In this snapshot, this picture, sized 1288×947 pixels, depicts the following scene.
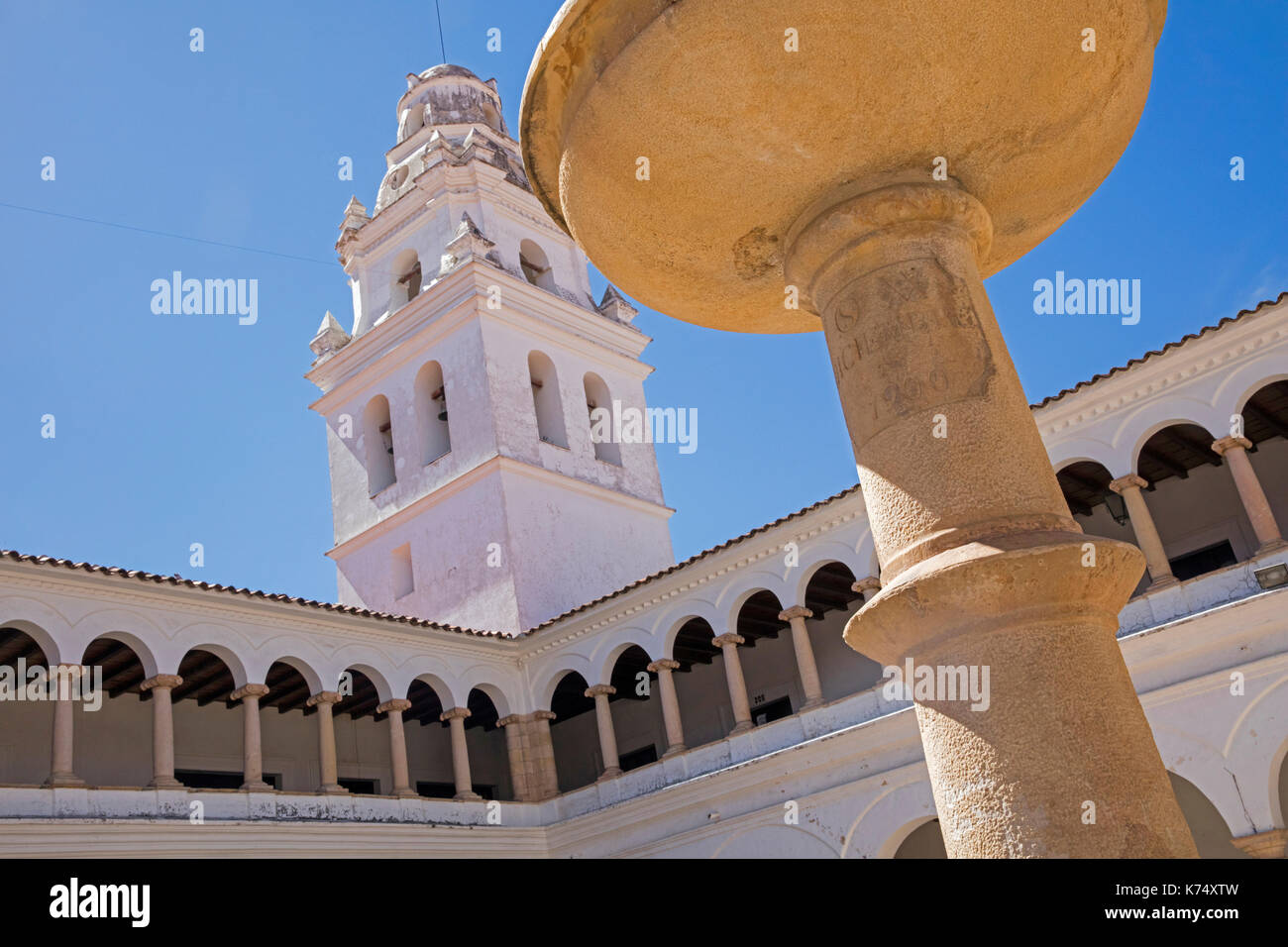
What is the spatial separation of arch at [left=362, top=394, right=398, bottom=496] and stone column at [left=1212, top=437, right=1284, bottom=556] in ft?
44.5

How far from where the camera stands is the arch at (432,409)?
20492 mm

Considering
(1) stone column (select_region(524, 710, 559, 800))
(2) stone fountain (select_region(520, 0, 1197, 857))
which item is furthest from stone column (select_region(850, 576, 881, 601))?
(2) stone fountain (select_region(520, 0, 1197, 857))

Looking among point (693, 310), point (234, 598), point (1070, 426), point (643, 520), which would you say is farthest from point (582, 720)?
point (693, 310)

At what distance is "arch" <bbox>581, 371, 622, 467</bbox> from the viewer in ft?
70.0

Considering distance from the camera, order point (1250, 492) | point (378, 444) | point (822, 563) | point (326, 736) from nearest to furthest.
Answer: point (1250, 492)
point (326, 736)
point (822, 563)
point (378, 444)

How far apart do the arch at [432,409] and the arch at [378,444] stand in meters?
0.70

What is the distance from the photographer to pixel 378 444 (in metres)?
21.4

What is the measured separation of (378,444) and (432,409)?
4.32 ft

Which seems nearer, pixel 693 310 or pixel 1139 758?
pixel 1139 758

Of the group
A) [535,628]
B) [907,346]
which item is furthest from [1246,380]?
[907,346]

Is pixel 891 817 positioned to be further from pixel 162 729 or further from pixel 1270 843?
pixel 162 729

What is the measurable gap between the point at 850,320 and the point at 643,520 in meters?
17.9

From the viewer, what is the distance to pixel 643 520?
21.1 m
